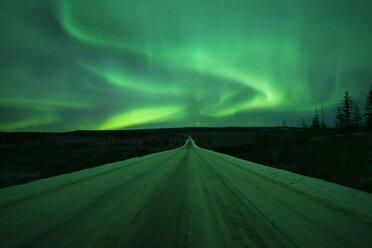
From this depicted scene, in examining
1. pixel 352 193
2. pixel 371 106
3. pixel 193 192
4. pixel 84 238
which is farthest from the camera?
pixel 371 106

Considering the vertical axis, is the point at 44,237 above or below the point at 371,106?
below

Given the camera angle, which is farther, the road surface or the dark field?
the dark field

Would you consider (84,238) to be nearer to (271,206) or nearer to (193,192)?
(193,192)

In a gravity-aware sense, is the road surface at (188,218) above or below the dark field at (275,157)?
above

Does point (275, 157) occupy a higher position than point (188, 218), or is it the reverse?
point (188, 218)

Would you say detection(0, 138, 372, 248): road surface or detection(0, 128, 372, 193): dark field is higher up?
detection(0, 138, 372, 248): road surface

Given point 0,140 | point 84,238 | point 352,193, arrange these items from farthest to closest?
1. point 0,140
2. point 352,193
3. point 84,238

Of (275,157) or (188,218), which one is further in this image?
(275,157)

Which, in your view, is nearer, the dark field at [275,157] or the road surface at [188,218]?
the road surface at [188,218]

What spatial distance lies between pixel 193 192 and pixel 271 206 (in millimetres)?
1884

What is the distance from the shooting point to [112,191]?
5027mm

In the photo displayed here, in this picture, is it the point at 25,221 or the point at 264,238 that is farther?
the point at 25,221

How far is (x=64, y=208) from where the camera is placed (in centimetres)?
371

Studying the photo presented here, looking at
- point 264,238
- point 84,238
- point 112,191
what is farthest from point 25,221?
point 264,238
